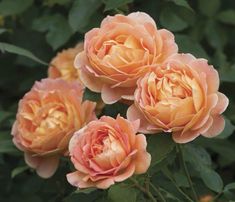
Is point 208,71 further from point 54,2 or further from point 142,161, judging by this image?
point 54,2

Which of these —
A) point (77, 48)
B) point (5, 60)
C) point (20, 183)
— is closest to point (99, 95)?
point (77, 48)

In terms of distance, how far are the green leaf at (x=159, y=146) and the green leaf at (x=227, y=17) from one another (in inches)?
31.8

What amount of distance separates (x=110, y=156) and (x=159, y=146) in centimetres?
11

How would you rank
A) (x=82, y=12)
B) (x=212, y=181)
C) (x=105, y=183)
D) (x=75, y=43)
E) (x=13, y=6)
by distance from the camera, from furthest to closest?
(x=75, y=43), (x=13, y=6), (x=82, y=12), (x=212, y=181), (x=105, y=183)

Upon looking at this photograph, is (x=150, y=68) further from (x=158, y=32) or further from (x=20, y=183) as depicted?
(x=20, y=183)

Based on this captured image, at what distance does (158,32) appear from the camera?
1.54 metres

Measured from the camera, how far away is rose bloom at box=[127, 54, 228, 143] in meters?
1.42

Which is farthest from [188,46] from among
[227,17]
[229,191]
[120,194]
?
[120,194]

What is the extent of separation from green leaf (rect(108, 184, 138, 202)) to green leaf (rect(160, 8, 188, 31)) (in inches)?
25.6

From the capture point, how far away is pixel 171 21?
2000mm

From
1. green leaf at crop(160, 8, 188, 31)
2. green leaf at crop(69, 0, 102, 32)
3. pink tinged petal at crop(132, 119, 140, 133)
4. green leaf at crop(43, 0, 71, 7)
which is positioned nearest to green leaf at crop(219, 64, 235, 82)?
green leaf at crop(160, 8, 188, 31)

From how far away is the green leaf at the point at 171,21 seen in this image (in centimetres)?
199

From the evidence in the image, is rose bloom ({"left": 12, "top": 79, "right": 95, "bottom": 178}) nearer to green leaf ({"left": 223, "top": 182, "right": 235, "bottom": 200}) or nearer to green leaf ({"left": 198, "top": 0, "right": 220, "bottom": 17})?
green leaf ({"left": 223, "top": 182, "right": 235, "bottom": 200})

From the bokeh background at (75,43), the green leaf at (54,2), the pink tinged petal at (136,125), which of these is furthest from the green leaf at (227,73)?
the pink tinged petal at (136,125)
